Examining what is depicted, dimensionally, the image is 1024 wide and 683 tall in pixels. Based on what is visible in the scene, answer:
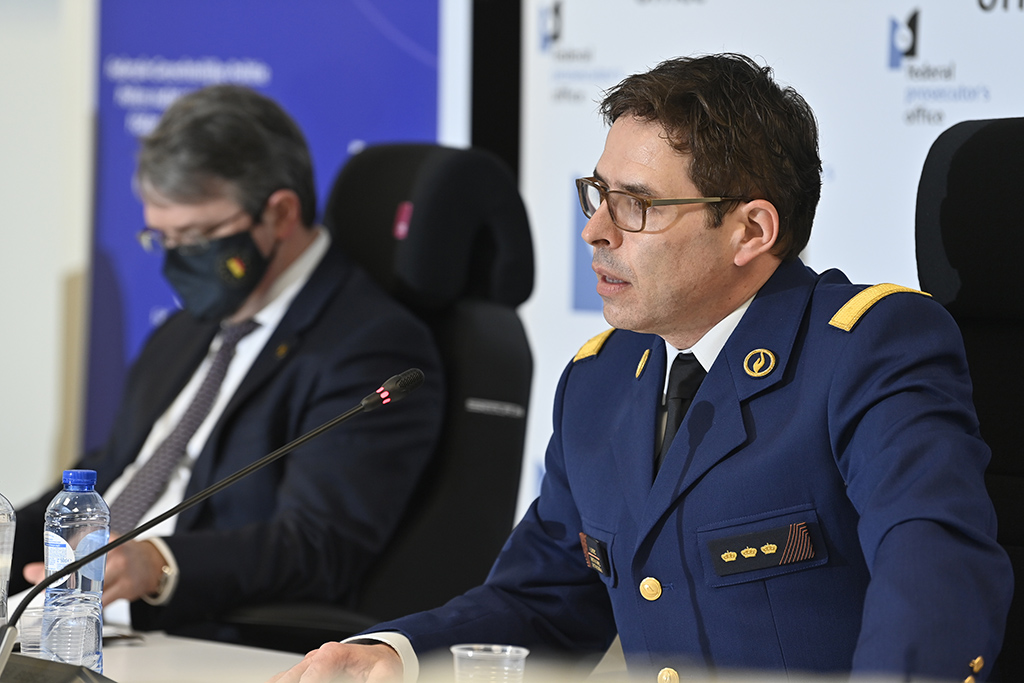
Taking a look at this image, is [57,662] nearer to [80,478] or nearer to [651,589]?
[80,478]

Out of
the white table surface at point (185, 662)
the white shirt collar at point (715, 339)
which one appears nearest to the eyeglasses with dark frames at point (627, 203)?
the white shirt collar at point (715, 339)

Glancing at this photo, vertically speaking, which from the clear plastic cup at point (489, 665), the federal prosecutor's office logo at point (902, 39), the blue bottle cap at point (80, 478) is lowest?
the clear plastic cup at point (489, 665)

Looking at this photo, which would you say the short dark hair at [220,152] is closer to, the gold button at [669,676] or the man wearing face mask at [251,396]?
the man wearing face mask at [251,396]

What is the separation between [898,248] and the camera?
2811 mm

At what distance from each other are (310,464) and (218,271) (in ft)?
1.68

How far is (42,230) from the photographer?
13.3 ft

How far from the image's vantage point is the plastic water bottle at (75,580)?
1.50 meters

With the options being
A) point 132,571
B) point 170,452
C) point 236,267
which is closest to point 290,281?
point 236,267

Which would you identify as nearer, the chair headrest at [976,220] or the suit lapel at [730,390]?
the suit lapel at [730,390]

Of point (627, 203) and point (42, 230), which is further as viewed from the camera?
point (42, 230)

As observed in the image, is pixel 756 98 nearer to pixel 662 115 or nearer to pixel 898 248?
pixel 662 115

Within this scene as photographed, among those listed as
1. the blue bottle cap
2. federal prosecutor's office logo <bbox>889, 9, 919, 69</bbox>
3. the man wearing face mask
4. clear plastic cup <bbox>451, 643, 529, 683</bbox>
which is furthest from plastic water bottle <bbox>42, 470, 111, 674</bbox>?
federal prosecutor's office logo <bbox>889, 9, 919, 69</bbox>

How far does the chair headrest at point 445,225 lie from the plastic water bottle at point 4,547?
101cm

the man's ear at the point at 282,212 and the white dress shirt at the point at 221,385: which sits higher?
the man's ear at the point at 282,212
